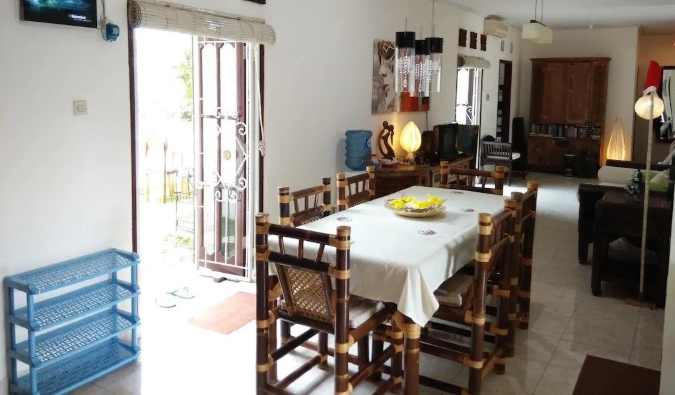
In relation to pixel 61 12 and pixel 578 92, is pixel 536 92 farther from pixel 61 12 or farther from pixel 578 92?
pixel 61 12

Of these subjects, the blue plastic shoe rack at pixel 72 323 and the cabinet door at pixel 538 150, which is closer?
the blue plastic shoe rack at pixel 72 323

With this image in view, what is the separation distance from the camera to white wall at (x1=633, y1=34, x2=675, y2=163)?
10.5 meters

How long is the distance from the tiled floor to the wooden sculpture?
6.30ft

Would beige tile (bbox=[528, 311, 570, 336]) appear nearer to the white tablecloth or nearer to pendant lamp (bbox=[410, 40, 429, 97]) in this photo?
the white tablecloth

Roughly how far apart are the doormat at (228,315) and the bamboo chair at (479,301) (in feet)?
4.04

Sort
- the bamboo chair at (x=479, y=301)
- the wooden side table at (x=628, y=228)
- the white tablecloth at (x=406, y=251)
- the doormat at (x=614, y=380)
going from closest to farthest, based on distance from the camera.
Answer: the doormat at (x=614, y=380), the white tablecloth at (x=406, y=251), the bamboo chair at (x=479, y=301), the wooden side table at (x=628, y=228)

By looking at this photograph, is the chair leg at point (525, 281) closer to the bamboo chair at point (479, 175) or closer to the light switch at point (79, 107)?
the bamboo chair at point (479, 175)

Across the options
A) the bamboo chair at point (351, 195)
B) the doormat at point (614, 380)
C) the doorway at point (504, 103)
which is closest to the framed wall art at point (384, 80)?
the bamboo chair at point (351, 195)

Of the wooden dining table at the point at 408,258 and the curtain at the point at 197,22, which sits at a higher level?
the curtain at the point at 197,22

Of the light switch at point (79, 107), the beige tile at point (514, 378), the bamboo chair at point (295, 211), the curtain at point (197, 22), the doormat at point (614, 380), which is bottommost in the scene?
the beige tile at point (514, 378)

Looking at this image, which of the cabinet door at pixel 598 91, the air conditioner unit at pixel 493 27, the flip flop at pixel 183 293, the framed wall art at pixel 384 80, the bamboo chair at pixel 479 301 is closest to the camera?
the bamboo chair at pixel 479 301

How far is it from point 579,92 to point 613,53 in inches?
32.9

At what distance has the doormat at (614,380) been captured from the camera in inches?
90.8

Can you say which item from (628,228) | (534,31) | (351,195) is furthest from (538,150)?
(351,195)
